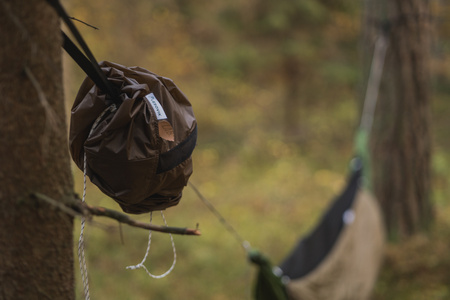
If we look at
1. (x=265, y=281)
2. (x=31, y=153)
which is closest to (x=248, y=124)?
(x=265, y=281)

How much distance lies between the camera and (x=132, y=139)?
3.43 feet

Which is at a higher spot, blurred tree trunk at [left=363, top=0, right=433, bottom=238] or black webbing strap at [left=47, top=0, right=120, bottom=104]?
black webbing strap at [left=47, top=0, right=120, bottom=104]

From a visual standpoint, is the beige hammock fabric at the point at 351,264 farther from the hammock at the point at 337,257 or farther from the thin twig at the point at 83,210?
the thin twig at the point at 83,210

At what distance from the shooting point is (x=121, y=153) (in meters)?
1.04

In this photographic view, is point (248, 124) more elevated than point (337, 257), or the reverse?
point (337, 257)

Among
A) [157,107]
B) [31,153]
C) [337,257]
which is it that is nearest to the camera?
[31,153]

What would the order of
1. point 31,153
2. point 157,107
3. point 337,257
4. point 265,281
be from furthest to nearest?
point 337,257
point 265,281
point 157,107
point 31,153

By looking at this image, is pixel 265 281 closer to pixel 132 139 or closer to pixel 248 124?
pixel 132 139

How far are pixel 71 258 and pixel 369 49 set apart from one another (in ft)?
11.8

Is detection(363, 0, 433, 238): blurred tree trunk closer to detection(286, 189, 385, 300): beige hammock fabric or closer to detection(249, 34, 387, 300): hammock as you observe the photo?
detection(249, 34, 387, 300): hammock

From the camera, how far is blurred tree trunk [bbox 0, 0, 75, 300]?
2.97 ft

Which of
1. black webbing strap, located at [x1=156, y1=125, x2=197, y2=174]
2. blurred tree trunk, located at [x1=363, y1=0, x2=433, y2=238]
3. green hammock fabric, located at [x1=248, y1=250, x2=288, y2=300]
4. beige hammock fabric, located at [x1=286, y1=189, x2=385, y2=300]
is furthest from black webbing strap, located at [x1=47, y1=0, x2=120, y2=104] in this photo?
blurred tree trunk, located at [x1=363, y1=0, x2=433, y2=238]

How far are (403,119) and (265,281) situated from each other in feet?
7.62

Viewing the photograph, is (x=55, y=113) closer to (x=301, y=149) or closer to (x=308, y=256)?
(x=308, y=256)
